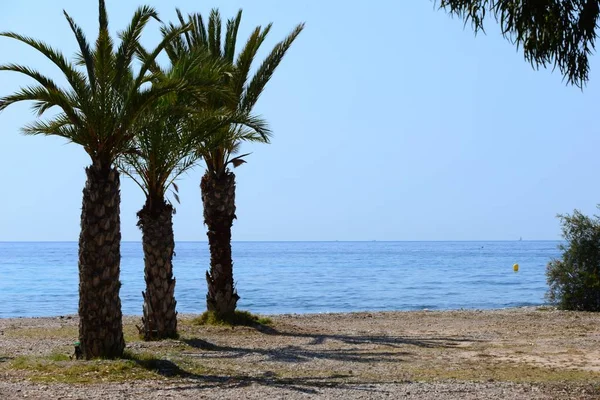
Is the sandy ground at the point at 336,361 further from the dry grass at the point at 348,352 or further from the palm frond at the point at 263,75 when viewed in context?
the palm frond at the point at 263,75

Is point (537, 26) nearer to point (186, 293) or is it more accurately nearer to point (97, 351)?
point (97, 351)

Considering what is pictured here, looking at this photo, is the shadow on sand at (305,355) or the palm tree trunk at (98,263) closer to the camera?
the shadow on sand at (305,355)

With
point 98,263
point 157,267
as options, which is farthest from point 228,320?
point 98,263

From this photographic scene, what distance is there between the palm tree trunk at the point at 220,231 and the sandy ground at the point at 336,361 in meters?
0.90

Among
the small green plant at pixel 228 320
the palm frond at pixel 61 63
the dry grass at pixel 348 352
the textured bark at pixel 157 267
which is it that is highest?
the palm frond at pixel 61 63

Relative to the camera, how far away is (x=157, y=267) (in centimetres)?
1515

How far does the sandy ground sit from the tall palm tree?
2.36 feet

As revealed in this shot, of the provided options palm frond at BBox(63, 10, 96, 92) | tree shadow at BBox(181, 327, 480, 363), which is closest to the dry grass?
tree shadow at BBox(181, 327, 480, 363)

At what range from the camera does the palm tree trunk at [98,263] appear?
462 inches

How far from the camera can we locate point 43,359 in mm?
11898

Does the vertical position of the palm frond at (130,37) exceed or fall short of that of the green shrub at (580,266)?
it exceeds it

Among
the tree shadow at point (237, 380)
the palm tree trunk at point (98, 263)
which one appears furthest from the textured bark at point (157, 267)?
the tree shadow at point (237, 380)

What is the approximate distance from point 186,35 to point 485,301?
19.9 meters

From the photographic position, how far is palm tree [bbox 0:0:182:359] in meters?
11.7
